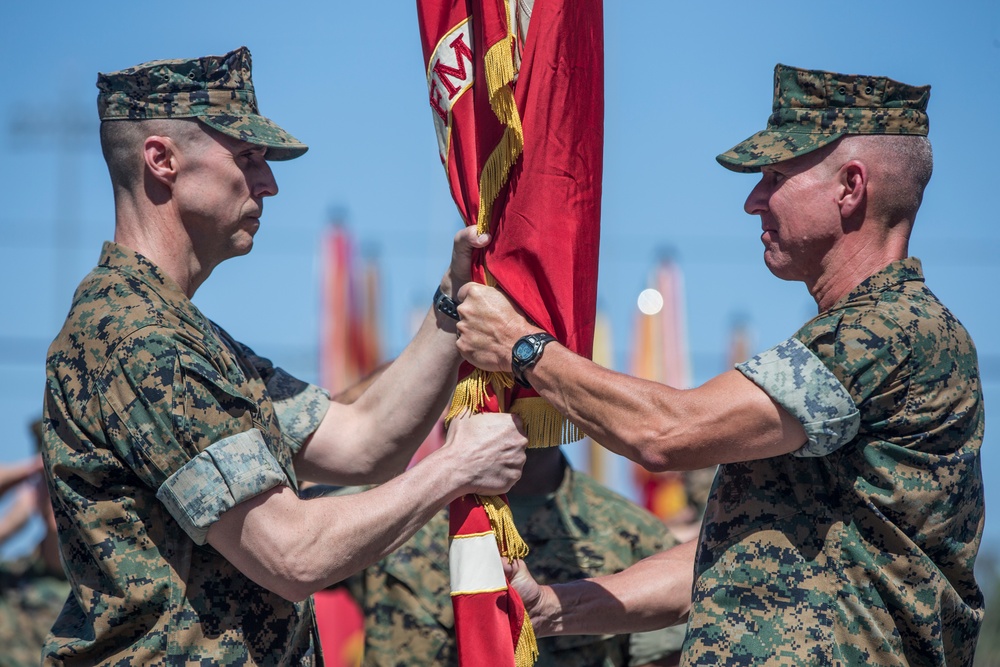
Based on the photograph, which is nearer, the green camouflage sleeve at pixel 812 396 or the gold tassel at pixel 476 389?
the green camouflage sleeve at pixel 812 396

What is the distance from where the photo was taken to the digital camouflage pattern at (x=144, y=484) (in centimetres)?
331

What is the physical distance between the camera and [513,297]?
379cm

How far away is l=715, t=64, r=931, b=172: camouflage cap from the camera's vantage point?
11.7 feet

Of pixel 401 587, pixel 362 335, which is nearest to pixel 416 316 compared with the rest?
pixel 362 335

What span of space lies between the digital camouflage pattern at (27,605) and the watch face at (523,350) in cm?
489

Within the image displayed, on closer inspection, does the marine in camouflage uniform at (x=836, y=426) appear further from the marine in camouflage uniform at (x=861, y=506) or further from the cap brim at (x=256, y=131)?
the cap brim at (x=256, y=131)

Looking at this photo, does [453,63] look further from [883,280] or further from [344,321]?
[344,321]

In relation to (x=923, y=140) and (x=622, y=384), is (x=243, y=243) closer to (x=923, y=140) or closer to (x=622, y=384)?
(x=622, y=384)

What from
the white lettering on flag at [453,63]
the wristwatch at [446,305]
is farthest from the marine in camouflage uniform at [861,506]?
the white lettering on flag at [453,63]

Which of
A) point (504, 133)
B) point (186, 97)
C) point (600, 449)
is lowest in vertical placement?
point (600, 449)

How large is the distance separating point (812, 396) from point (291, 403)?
183 centimetres

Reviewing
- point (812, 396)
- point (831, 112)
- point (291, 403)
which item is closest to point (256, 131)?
point (291, 403)

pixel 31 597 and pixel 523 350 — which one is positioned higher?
pixel 523 350

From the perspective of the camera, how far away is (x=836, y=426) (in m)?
3.24
